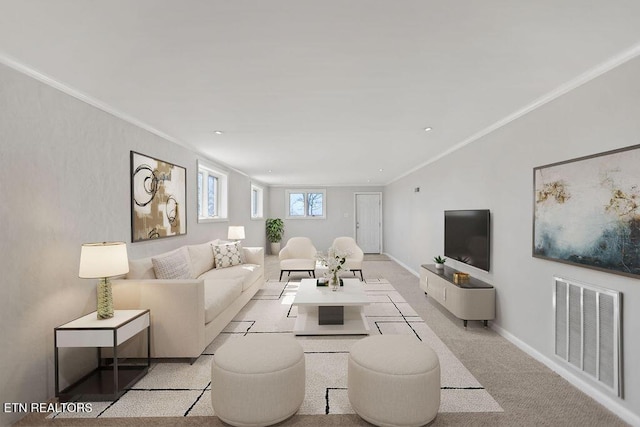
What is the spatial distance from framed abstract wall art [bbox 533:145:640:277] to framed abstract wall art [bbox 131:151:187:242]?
13.1ft

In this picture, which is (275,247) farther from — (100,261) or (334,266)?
(100,261)

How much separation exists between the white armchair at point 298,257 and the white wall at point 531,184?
8.61 ft

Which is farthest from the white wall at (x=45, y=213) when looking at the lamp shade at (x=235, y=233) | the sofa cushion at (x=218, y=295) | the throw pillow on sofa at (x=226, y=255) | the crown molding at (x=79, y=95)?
the lamp shade at (x=235, y=233)

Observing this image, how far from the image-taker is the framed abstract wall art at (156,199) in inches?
131

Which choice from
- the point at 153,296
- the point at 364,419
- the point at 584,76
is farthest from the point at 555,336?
the point at 153,296

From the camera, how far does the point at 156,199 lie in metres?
3.73

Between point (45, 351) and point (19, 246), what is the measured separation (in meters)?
0.80

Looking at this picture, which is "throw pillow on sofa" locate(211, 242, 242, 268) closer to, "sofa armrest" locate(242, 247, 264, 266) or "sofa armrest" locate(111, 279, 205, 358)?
"sofa armrest" locate(242, 247, 264, 266)

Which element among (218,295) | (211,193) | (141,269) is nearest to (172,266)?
(141,269)

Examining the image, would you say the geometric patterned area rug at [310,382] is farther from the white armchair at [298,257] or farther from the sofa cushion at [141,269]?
the white armchair at [298,257]

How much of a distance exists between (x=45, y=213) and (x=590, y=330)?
4058 millimetres

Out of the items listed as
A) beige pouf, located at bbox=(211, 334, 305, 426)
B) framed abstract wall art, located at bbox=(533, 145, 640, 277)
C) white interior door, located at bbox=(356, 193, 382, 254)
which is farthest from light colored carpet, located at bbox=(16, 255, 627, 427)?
white interior door, located at bbox=(356, 193, 382, 254)

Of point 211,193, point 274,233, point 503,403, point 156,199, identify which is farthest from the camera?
point 274,233

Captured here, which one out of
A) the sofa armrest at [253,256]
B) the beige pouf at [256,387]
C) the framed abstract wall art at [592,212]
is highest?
the framed abstract wall art at [592,212]
